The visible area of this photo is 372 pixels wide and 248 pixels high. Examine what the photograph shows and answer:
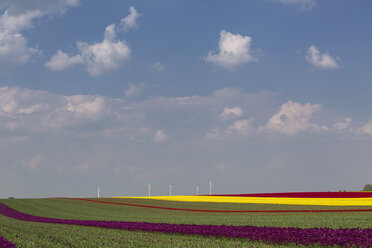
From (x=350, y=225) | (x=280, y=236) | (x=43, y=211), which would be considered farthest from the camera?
(x=43, y=211)

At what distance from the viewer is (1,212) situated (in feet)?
184

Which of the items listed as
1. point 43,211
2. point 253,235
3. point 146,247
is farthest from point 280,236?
point 43,211

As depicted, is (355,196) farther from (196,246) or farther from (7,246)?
(7,246)

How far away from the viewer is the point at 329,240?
61.0ft

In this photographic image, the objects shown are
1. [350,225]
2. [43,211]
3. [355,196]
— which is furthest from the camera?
[355,196]

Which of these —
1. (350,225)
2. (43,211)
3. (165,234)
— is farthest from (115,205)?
(350,225)

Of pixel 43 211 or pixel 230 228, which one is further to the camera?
pixel 43 211

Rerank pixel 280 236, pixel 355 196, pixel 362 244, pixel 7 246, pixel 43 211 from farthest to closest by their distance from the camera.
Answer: pixel 355 196, pixel 43 211, pixel 280 236, pixel 7 246, pixel 362 244

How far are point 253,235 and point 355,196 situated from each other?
1894 inches

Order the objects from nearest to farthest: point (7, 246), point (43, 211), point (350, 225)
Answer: point (7, 246)
point (350, 225)
point (43, 211)

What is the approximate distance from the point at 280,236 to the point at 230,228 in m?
4.40

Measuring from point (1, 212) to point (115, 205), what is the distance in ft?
56.2

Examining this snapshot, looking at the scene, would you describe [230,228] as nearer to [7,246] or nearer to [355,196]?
[7,246]

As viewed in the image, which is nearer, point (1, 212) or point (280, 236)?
point (280, 236)
